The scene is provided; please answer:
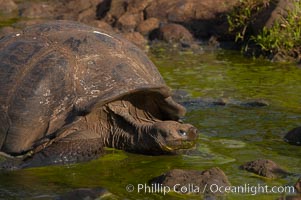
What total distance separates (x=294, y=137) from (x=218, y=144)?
648mm

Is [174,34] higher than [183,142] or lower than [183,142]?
higher

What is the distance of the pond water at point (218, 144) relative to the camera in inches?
202

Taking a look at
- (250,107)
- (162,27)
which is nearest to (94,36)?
(250,107)

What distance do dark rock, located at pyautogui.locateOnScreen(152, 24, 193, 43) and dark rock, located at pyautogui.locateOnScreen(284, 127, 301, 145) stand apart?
6.39 m

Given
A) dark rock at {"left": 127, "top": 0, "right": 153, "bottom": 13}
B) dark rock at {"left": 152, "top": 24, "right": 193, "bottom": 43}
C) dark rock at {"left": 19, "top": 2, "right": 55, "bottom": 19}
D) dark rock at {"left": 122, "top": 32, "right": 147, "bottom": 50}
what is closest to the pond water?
dark rock at {"left": 122, "top": 32, "right": 147, "bottom": 50}

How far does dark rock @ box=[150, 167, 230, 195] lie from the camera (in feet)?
15.8

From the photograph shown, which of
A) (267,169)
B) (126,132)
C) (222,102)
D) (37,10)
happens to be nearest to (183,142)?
(126,132)

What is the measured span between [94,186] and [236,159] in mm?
1271

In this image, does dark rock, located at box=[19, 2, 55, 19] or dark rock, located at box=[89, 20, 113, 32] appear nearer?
dark rock, located at box=[89, 20, 113, 32]

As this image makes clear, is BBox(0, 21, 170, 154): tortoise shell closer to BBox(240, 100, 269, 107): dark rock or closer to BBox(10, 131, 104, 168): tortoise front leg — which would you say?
BBox(10, 131, 104, 168): tortoise front leg

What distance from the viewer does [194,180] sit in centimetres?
486

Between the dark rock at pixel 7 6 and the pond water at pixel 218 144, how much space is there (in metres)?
7.35

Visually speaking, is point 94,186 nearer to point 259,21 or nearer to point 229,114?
point 229,114

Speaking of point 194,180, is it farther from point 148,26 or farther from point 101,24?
point 101,24
